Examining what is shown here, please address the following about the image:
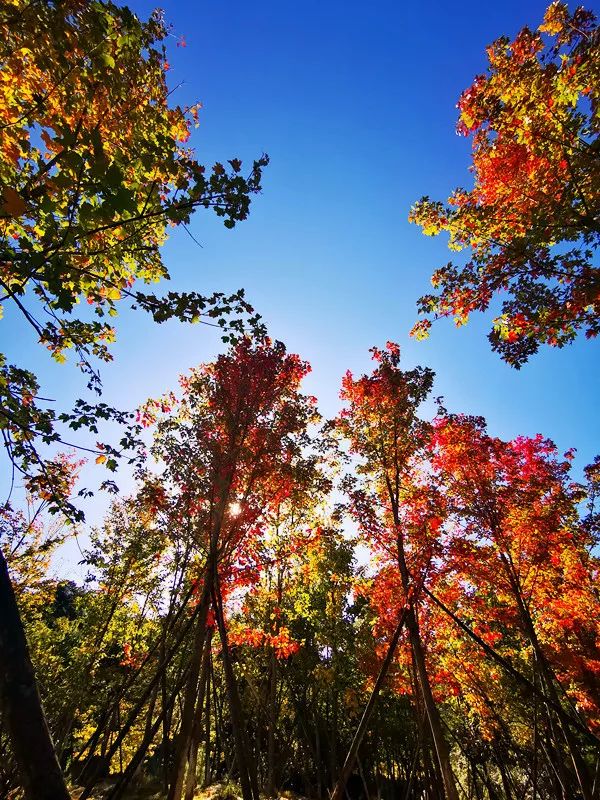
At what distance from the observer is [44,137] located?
4.63 meters

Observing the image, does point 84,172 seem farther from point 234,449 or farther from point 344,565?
point 344,565

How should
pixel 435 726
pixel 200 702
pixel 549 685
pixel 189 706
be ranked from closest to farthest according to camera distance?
pixel 189 706 < pixel 435 726 < pixel 200 702 < pixel 549 685

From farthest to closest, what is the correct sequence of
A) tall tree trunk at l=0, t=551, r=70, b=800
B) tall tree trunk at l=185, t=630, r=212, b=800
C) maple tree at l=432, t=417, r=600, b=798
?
maple tree at l=432, t=417, r=600, b=798 → tall tree trunk at l=185, t=630, r=212, b=800 → tall tree trunk at l=0, t=551, r=70, b=800

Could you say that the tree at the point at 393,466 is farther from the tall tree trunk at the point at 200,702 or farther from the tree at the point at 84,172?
the tree at the point at 84,172

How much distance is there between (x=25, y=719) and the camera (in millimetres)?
2297

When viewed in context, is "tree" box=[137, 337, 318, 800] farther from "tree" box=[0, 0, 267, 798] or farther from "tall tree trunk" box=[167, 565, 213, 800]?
"tree" box=[0, 0, 267, 798]

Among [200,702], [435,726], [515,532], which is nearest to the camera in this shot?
[435,726]

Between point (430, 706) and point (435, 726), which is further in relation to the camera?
point (430, 706)

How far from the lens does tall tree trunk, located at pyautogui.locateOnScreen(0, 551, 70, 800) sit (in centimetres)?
221

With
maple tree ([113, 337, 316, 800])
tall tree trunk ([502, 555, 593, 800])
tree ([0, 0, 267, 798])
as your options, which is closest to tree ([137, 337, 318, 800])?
maple tree ([113, 337, 316, 800])

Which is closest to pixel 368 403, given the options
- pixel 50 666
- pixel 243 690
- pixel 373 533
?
pixel 373 533

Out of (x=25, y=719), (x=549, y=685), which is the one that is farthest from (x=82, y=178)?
(x=549, y=685)

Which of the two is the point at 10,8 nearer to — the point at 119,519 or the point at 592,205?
the point at 592,205

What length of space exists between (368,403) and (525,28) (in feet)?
29.5
